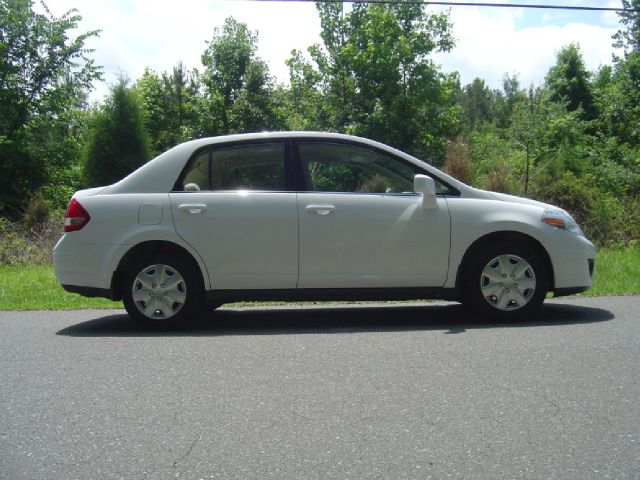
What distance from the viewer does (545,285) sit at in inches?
269

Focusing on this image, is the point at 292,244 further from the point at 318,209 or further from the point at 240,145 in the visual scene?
the point at 240,145

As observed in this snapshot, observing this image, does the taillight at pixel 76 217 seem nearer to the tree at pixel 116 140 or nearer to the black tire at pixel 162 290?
Result: the black tire at pixel 162 290

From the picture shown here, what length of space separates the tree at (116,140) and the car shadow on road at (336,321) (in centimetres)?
1437

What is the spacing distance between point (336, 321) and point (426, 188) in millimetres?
1570

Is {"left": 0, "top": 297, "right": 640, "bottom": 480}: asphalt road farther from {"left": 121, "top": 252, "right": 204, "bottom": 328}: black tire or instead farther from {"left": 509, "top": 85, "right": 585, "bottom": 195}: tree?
{"left": 509, "top": 85, "right": 585, "bottom": 195}: tree

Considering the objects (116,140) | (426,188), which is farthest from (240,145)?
(116,140)

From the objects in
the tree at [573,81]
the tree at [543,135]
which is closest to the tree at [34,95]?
the tree at [543,135]

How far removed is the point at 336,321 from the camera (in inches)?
283

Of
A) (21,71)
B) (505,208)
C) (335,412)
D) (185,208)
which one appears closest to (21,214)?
(21,71)

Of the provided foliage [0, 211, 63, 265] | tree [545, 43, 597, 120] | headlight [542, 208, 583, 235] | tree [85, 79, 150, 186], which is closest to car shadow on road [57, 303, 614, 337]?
headlight [542, 208, 583, 235]

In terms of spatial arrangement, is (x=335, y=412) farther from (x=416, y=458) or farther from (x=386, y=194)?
(x=386, y=194)

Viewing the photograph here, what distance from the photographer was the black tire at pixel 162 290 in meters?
6.68

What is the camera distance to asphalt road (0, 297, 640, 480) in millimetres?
3406

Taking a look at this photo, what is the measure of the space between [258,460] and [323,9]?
134 ft
